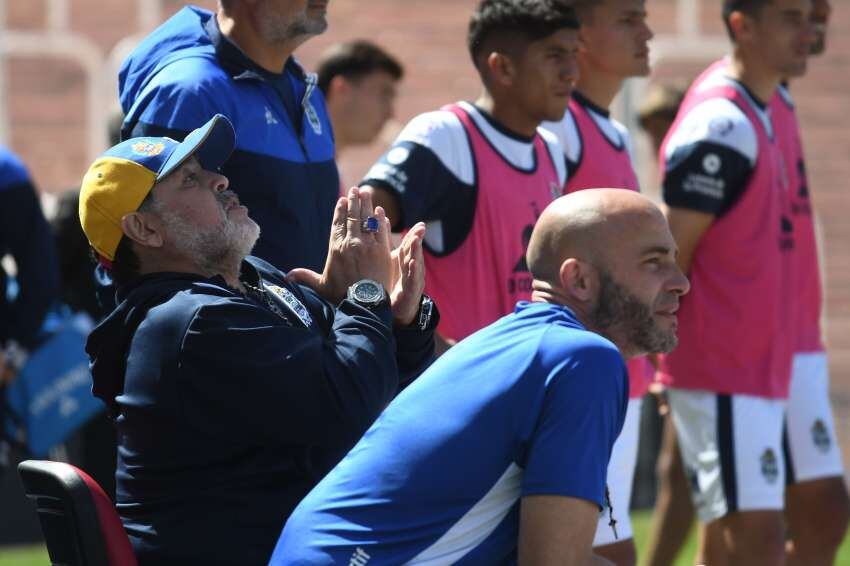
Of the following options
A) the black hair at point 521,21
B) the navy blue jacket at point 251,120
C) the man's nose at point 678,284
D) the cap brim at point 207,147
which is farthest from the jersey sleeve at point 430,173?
the man's nose at point 678,284

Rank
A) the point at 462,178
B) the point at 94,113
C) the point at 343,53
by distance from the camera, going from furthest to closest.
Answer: the point at 94,113 → the point at 343,53 → the point at 462,178

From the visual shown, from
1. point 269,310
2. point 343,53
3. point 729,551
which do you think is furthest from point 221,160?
point 343,53

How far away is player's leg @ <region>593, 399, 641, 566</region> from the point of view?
14.7ft

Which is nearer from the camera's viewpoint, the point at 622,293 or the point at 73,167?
the point at 622,293

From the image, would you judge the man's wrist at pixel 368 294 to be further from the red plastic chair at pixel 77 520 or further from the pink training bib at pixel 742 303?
the pink training bib at pixel 742 303

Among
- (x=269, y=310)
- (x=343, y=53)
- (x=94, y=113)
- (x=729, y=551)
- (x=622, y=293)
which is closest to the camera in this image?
(x=622, y=293)

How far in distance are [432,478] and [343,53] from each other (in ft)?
12.5

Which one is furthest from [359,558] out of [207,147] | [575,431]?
[207,147]

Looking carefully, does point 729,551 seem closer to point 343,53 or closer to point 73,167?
point 343,53

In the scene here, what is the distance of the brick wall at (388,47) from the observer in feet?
35.0

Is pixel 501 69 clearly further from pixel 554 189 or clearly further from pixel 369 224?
pixel 369 224

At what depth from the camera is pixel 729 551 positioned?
507 centimetres

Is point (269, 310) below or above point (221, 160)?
below

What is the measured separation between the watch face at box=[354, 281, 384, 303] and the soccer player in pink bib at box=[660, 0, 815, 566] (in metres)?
1.99
